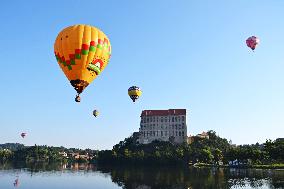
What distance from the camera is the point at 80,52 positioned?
106ft

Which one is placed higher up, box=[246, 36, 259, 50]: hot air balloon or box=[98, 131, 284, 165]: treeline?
box=[246, 36, 259, 50]: hot air balloon

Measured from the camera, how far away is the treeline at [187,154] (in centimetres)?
10506

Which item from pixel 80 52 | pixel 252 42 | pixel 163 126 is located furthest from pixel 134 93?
pixel 163 126

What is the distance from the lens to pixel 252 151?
105812 mm

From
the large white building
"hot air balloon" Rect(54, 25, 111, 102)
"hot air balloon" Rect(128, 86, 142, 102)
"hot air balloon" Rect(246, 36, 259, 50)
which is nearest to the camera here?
"hot air balloon" Rect(54, 25, 111, 102)

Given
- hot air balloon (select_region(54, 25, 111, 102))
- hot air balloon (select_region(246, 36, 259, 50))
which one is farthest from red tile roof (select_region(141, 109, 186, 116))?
hot air balloon (select_region(54, 25, 111, 102))

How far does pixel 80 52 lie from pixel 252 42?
90.6 feet

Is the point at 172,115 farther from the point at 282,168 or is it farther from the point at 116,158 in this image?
the point at 282,168

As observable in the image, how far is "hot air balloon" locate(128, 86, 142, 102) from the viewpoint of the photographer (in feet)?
217

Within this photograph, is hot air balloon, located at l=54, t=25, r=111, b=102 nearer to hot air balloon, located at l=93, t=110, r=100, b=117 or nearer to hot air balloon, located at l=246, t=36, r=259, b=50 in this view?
hot air balloon, located at l=246, t=36, r=259, b=50

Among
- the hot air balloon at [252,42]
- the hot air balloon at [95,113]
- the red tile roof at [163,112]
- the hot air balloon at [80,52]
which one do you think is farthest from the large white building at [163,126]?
the hot air balloon at [80,52]

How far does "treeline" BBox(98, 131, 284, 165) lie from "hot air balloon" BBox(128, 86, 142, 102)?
4484 cm

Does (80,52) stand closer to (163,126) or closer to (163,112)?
(163,126)

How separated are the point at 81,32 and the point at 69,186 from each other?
45188 millimetres
